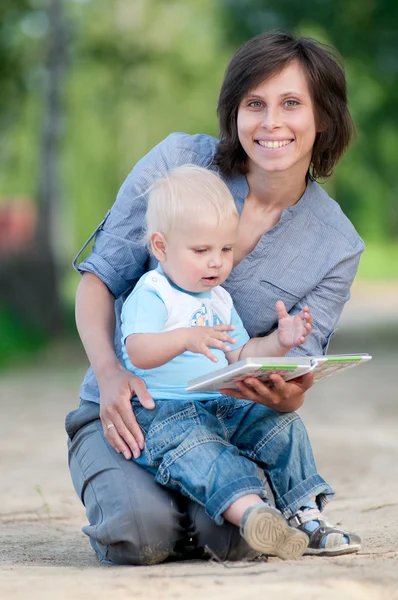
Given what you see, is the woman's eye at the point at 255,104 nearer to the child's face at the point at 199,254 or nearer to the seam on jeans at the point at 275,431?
the child's face at the point at 199,254

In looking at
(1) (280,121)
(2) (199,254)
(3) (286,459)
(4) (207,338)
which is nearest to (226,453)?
(3) (286,459)

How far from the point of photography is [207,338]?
3.38 meters

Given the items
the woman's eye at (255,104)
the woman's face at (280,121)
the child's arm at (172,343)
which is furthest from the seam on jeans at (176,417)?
the woman's eye at (255,104)

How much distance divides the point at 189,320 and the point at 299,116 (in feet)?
2.82

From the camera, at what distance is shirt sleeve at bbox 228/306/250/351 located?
3826 mm

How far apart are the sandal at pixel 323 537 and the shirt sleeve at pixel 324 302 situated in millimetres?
574

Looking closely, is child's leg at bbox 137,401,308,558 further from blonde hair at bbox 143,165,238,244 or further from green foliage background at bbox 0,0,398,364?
green foliage background at bbox 0,0,398,364

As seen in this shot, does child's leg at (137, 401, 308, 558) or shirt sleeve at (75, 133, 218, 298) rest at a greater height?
shirt sleeve at (75, 133, 218, 298)

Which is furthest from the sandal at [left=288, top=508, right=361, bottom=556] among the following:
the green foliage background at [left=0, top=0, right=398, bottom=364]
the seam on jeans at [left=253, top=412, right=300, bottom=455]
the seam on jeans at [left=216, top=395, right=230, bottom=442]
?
the green foliage background at [left=0, top=0, right=398, bottom=364]

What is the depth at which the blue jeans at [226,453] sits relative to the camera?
11.5 feet

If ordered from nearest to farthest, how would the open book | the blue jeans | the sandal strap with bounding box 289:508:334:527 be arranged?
the open book, the blue jeans, the sandal strap with bounding box 289:508:334:527

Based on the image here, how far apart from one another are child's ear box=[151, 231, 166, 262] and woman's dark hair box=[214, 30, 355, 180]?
21.3 inches

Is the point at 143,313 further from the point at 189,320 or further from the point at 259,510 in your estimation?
the point at 259,510

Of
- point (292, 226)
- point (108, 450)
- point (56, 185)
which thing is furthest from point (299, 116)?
point (56, 185)
